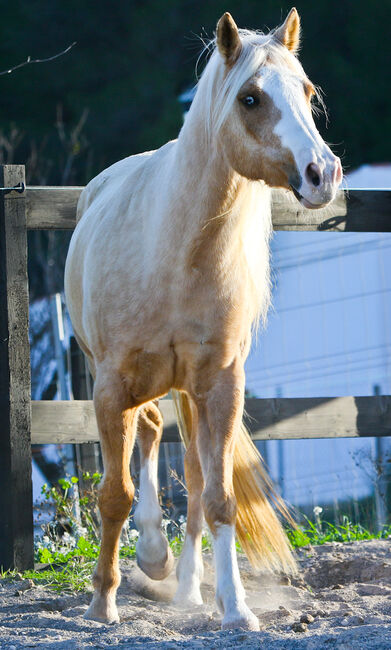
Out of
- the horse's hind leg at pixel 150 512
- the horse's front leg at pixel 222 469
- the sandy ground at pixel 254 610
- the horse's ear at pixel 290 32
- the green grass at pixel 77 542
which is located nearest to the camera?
the sandy ground at pixel 254 610

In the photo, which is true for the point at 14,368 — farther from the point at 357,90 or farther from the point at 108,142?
the point at 357,90

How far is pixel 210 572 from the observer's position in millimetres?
3971

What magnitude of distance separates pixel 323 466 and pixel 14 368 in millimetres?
3504

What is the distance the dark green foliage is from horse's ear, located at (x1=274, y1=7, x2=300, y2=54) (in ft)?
28.9

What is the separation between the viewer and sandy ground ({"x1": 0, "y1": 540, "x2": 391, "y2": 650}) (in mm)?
2443

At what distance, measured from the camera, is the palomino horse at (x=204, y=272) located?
9.09 feet

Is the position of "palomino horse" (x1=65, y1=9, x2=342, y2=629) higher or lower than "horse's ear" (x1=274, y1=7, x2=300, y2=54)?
lower

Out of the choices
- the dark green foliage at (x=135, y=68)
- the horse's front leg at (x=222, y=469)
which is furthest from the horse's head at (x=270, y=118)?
the dark green foliage at (x=135, y=68)

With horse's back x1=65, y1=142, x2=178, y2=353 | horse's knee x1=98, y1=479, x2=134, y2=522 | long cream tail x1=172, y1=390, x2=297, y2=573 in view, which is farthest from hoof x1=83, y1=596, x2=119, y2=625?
horse's back x1=65, y1=142, x2=178, y2=353

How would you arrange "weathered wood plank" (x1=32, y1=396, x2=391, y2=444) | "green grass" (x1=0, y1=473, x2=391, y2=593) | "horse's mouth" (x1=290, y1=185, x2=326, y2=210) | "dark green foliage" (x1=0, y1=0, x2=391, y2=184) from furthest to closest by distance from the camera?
1. "dark green foliage" (x1=0, y1=0, x2=391, y2=184)
2. "weathered wood plank" (x1=32, y1=396, x2=391, y2=444)
3. "green grass" (x1=0, y1=473, x2=391, y2=593)
4. "horse's mouth" (x1=290, y1=185, x2=326, y2=210)

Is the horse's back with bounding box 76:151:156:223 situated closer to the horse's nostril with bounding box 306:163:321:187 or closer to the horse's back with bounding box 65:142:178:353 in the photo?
the horse's back with bounding box 65:142:178:353

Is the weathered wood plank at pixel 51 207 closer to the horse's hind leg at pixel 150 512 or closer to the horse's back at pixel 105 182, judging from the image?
the horse's back at pixel 105 182

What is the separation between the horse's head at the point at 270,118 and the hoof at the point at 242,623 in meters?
1.37

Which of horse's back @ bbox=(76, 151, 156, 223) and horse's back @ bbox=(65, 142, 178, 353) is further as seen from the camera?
horse's back @ bbox=(76, 151, 156, 223)
